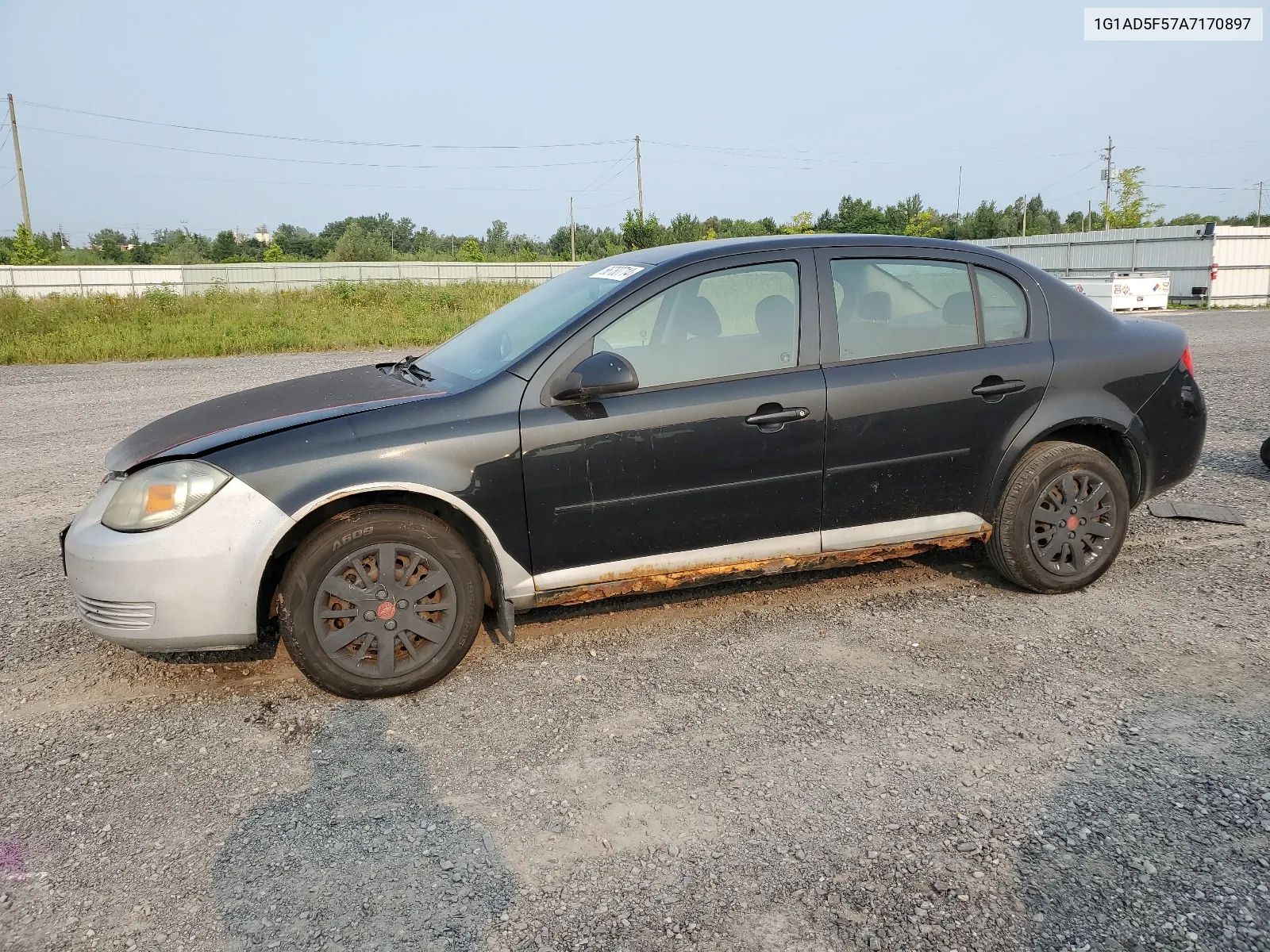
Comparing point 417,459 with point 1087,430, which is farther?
point 1087,430

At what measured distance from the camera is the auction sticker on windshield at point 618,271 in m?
4.27

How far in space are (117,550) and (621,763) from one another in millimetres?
1989

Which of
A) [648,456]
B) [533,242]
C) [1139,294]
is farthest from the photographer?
[533,242]

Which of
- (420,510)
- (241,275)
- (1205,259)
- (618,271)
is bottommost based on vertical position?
(420,510)

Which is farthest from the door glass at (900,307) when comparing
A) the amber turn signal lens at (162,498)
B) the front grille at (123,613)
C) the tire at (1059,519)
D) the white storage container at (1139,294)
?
the white storage container at (1139,294)

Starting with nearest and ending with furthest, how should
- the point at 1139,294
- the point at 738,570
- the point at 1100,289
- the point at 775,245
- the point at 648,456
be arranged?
the point at 648,456, the point at 738,570, the point at 775,245, the point at 1100,289, the point at 1139,294

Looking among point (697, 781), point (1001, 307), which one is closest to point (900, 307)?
point (1001, 307)

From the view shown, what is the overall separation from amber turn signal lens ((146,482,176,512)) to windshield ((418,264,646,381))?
4.08 ft

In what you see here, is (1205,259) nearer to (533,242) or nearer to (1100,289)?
(1100,289)

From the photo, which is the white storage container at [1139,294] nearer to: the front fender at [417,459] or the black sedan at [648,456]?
the black sedan at [648,456]

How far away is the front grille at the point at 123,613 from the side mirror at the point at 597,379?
5.61 feet

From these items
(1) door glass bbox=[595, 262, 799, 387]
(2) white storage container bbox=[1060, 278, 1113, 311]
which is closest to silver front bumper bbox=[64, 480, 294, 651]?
(1) door glass bbox=[595, 262, 799, 387]

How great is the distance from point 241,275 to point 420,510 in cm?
4641

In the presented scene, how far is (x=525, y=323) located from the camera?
4.47m
